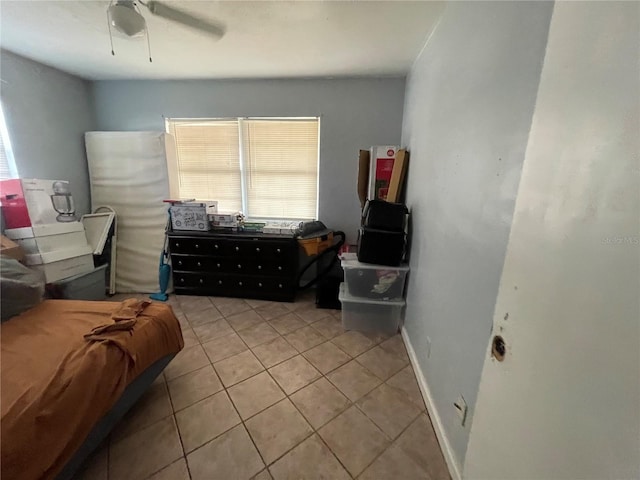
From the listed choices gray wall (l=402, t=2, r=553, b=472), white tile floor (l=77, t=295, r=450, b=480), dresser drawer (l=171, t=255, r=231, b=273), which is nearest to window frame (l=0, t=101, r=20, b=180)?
dresser drawer (l=171, t=255, r=231, b=273)

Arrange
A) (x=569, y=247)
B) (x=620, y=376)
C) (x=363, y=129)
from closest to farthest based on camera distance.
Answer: (x=620, y=376) → (x=569, y=247) → (x=363, y=129)

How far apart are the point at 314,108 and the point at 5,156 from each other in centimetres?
286

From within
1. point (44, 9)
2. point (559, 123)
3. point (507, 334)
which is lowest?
point (507, 334)

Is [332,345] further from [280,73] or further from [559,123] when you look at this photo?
[280,73]

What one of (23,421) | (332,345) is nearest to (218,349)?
(332,345)

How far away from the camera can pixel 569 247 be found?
0.46 m

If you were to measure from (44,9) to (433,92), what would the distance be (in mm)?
2593

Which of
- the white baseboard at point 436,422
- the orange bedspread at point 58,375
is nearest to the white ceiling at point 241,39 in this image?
the orange bedspread at point 58,375

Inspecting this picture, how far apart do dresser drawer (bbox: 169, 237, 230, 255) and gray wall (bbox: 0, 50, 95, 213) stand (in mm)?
1185

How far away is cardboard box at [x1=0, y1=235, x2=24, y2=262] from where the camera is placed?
20.7 inches

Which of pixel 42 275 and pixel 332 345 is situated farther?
pixel 332 345

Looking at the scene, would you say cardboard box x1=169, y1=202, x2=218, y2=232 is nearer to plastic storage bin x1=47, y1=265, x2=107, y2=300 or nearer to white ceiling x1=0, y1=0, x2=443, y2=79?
plastic storage bin x1=47, y1=265, x2=107, y2=300

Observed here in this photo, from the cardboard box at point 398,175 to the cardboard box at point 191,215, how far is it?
1.95 metres

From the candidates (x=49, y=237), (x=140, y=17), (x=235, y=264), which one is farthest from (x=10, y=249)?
(x=235, y=264)
